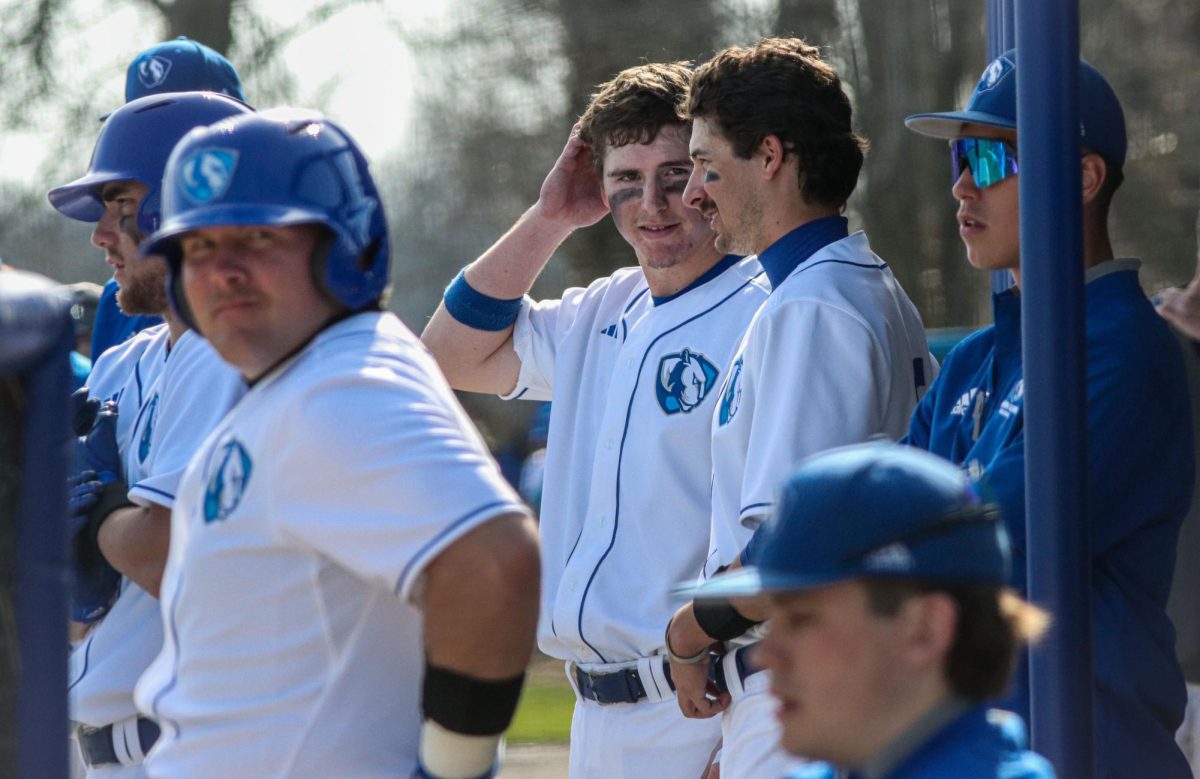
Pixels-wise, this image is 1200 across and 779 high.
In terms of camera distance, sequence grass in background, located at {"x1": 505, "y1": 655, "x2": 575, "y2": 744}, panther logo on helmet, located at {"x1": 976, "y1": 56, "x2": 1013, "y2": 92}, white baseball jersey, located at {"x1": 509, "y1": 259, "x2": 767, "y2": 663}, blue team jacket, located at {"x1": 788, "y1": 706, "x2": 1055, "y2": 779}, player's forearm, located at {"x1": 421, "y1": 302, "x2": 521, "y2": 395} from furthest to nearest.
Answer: grass in background, located at {"x1": 505, "y1": 655, "x2": 575, "y2": 744}
player's forearm, located at {"x1": 421, "y1": 302, "x2": 521, "y2": 395}
white baseball jersey, located at {"x1": 509, "y1": 259, "x2": 767, "y2": 663}
panther logo on helmet, located at {"x1": 976, "y1": 56, "x2": 1013, "y2": 92}
blue team jacket, located at {"x1": 788, "y1": 706, "x2": 1055, "y2": 779}

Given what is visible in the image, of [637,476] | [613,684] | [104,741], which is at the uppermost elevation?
[637,476]

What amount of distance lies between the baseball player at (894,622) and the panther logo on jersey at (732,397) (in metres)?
1.33

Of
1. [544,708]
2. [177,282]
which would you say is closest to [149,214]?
[177,282]

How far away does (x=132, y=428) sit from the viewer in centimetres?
316

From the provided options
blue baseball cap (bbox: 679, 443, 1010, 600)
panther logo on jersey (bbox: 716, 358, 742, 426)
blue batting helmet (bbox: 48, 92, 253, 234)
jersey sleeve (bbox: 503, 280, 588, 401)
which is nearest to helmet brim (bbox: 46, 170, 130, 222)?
blue batting helmet (bbox: 48, 92, 253, 234)

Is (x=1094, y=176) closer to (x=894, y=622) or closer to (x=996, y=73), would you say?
(x=996, y=73)

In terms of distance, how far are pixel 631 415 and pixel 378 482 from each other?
1595mm

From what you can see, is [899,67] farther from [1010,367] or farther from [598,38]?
[1010,367]

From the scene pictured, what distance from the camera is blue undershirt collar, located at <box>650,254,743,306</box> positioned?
3.70 metres

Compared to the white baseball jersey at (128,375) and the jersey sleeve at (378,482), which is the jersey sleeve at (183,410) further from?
the jersey sleeve at (378,482)

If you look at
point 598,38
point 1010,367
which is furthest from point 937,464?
point 598,38

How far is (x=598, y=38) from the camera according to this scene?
11336 mm

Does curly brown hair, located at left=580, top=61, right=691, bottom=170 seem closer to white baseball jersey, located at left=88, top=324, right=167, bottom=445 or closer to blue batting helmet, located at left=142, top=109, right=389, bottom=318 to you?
white baseball jersey, located at left=88, top=324, right=167, bottom=445

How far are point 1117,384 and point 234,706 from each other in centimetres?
146
